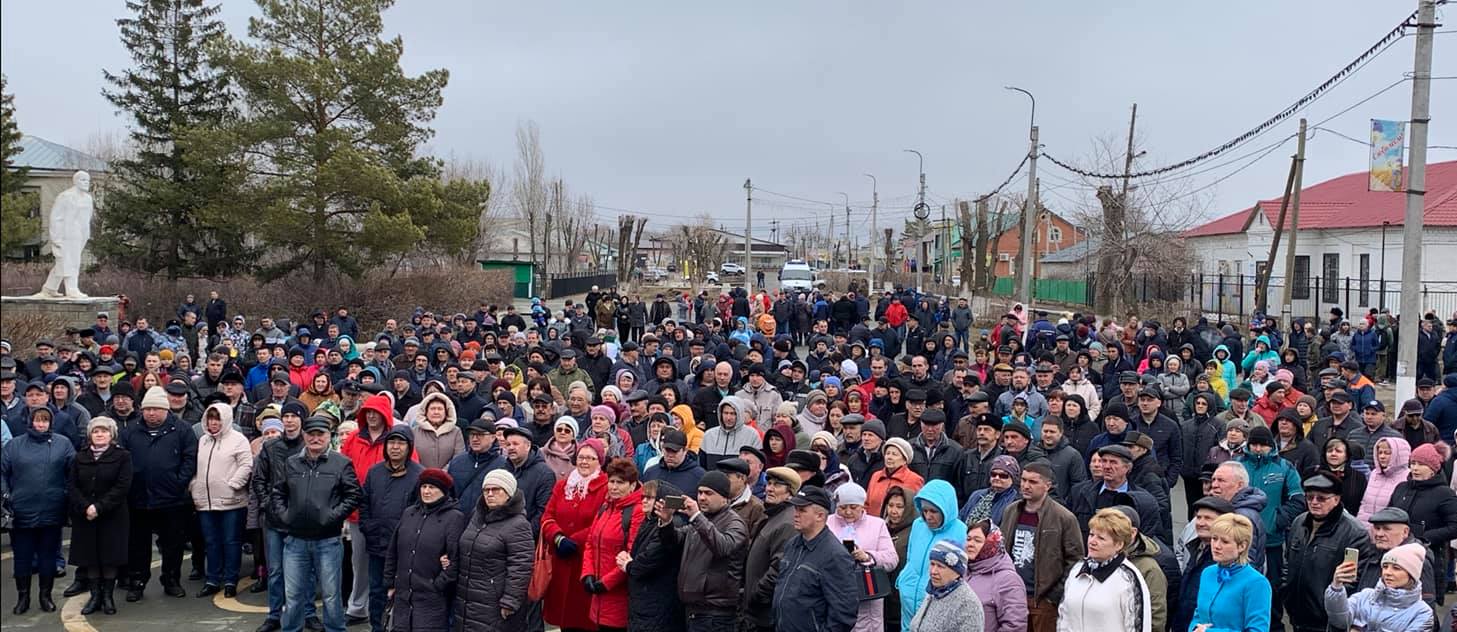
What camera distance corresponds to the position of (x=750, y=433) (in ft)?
30.2

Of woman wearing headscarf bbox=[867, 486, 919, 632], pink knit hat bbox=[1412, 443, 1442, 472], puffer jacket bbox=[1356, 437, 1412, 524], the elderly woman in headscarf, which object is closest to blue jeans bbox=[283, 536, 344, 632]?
woman wearing headscarf bbox=[867, 486, 919, 632]

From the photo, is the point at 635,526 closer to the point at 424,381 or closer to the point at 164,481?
the point at 164,481

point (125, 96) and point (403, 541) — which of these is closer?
point (403, 541)

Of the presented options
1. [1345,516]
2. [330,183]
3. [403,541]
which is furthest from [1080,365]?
[330,183]

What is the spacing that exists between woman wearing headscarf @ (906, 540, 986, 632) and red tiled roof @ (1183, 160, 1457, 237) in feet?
114

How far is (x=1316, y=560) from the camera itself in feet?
22.0

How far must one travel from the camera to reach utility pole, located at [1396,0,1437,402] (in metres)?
14.5

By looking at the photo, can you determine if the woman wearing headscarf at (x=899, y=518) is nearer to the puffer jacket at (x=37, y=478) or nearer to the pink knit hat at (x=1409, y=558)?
the pink knit hat at (x=1409, y=558)

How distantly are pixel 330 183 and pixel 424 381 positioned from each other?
60.8 feet

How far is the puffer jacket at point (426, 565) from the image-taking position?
686 cm

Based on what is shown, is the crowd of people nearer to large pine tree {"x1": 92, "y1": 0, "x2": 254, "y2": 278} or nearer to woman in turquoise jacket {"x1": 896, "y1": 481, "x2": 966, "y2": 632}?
woman in turquoise jacket {"x1": 896, "y1": 481, "x2": 966, "y2": 632}

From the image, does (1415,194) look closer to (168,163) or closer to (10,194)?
(10,194)

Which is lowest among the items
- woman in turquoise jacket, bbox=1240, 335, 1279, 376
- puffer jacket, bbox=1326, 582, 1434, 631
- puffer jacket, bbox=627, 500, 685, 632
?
puffer jacket, bbox=627, 500, 685, 632

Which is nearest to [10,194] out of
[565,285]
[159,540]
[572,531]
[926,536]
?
[926,536]
